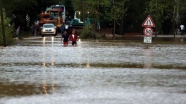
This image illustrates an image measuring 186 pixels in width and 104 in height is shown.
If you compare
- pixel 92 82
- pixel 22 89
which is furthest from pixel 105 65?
pixel 22 89

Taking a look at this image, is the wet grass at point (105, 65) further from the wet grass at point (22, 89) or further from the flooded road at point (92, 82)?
the wet grass at point (22, 89)

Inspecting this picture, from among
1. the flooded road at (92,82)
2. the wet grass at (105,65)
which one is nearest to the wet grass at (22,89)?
the flooded road at (92,82)

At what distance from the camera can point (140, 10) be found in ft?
278

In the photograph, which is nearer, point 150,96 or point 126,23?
point 150,96

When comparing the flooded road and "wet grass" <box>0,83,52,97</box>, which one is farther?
"wet grass" <box>0,83,52,97</box>

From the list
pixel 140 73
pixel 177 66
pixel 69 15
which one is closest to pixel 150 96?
pixel 140 73

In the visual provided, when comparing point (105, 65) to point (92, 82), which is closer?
point (92, 82)

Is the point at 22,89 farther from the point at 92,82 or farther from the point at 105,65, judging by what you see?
the point at 105,65

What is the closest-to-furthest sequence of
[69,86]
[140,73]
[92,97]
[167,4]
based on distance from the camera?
[92,97] → [69,86] → [140,73] → [167,4]

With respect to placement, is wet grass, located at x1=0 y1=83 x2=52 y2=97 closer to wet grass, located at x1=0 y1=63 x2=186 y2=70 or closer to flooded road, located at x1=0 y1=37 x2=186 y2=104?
flooded road, located at x1=0 y1=37 x2=186 y2=104

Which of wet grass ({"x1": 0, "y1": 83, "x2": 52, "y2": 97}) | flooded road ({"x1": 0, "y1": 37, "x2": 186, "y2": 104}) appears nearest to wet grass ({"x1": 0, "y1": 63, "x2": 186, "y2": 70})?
flooded road ({"x1": 0, "y1": 37, "x2": 186, "y2": 104})

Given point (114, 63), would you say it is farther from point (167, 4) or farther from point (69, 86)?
point (167, 4)

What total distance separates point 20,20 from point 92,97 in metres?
74.4

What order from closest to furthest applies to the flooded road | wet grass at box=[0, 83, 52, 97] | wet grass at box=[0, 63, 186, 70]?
the flooded road < wet grass at box=[0, 83, 52, 97] < wet grass at box=[0, 63, 186, 70]
